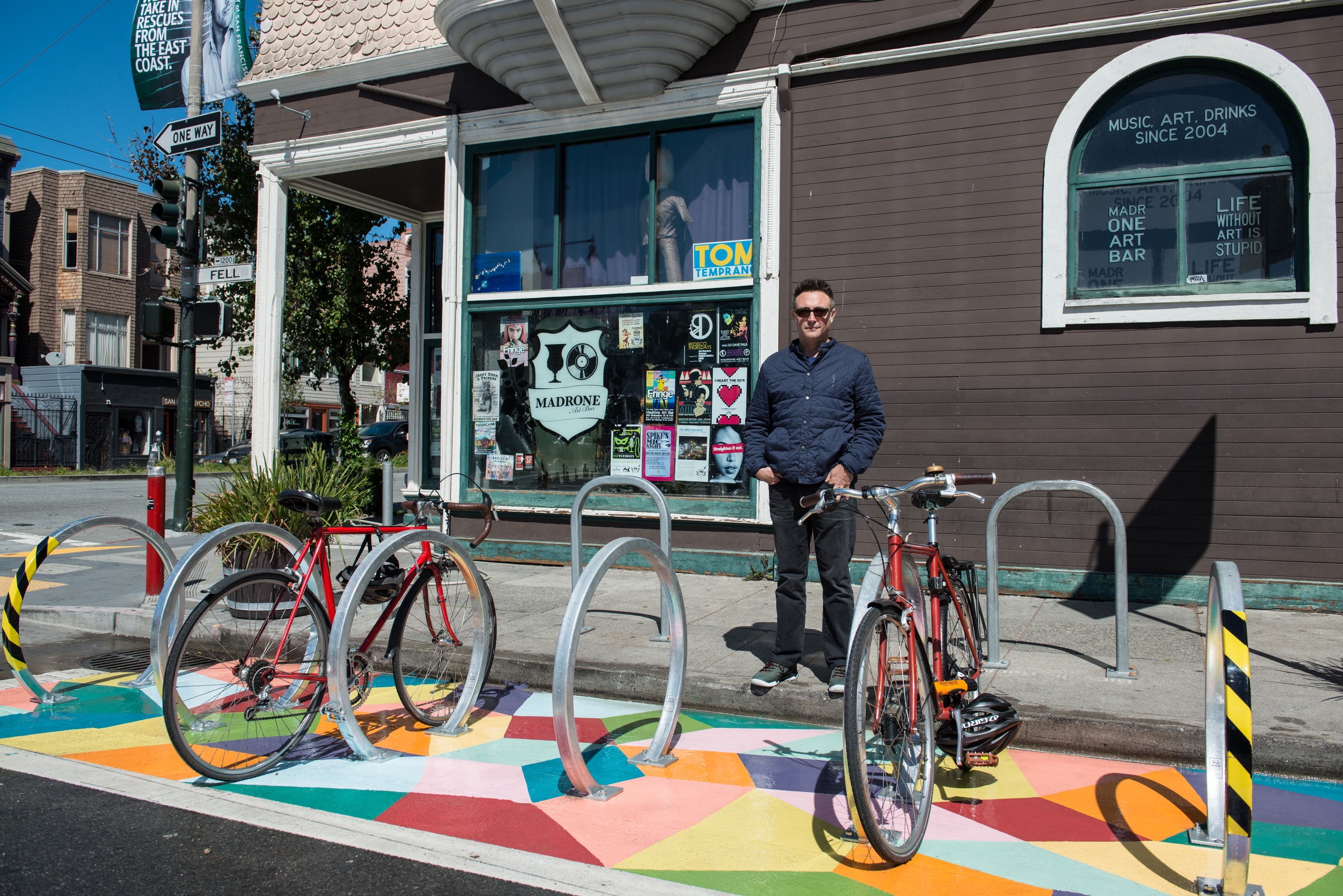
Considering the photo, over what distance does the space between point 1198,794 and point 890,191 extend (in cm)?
569

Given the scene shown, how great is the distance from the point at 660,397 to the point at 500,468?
2.07 metres

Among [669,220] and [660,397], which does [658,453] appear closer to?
[660,397]

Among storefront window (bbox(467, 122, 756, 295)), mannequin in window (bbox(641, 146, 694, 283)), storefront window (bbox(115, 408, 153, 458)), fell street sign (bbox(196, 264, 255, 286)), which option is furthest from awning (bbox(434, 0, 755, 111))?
storefront window (bbox(115, 408, 153, 458))

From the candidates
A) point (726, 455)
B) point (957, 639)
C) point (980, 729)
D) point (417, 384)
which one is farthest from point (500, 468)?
point (980, 729)

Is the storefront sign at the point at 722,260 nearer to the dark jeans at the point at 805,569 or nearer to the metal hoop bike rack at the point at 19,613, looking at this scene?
the dark jeans at the point at 805,569

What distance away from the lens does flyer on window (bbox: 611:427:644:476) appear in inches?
365

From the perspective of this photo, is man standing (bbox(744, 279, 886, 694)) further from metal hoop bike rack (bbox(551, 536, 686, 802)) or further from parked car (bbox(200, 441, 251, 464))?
parked car (bbox(200, 441, 251, 464))

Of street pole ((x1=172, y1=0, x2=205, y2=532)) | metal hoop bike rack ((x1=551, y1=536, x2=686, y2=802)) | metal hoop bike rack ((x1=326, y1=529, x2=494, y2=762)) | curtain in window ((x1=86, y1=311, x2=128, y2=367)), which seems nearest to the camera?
metal hoop bike rack ((x1=551, y1=536, x2=686, y2=802))

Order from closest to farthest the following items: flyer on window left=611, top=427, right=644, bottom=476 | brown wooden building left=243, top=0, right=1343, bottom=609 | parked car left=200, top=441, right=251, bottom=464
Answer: brown wooden building left=243, top=0, right=1343, bottom=609 < flyer on window left=611, top=427, right=644, bottom=476 < parked car left=200, top=441, right=251, bottom=464

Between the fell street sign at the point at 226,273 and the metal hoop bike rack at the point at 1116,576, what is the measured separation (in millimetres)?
8099

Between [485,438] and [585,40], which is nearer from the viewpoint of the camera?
[585,40]

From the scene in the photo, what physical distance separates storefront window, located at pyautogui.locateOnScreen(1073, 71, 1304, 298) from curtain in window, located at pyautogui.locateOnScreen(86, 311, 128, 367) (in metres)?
34.6

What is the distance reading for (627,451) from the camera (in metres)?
9.35

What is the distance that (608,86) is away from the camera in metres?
9.20
